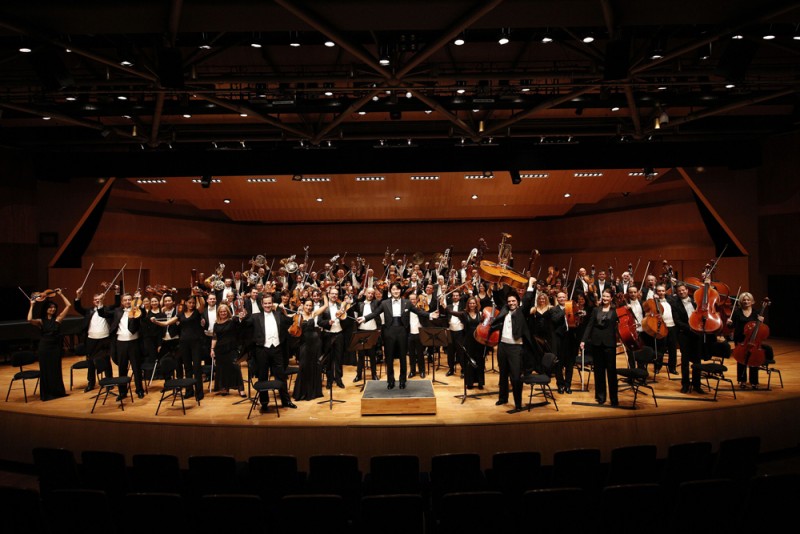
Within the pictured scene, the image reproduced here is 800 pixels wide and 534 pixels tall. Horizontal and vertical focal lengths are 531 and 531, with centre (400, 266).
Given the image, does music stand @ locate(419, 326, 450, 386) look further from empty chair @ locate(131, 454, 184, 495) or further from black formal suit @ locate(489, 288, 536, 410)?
empty chair @ locate(131, 454, 184, 495)

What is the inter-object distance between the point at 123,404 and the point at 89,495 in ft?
16.9

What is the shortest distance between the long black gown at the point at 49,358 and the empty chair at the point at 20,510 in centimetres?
557

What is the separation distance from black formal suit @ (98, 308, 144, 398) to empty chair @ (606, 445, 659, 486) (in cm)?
727

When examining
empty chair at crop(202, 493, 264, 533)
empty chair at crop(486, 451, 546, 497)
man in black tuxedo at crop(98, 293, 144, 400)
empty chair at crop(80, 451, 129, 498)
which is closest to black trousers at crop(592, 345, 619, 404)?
empty chair at crop(486, 451, 546, 497)

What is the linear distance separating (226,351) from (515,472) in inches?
218

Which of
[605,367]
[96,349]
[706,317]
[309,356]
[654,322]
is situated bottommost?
[605,367]

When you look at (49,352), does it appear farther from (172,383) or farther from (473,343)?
(473,343)

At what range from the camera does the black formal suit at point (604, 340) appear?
24.2 feet

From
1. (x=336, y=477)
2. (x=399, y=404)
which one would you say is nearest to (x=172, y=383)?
(x=399, y=404)

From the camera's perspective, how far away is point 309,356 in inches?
329

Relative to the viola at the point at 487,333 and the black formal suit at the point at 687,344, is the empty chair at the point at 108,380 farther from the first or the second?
the black formal suit at the point at 687,344

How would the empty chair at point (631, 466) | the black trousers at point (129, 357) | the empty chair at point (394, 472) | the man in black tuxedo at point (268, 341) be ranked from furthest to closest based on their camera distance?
1. the black trousers at point (129, 357)
2. the man in black tuxedo at point (268, 341)
3. the empty chair at point (631, 466)
4. the empty chair at point (394, 472)

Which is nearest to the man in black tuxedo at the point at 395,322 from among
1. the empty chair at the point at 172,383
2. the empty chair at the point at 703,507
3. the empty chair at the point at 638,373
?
the empty chair at the point at 172,383

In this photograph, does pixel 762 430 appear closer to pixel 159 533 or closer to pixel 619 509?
pixel 619 509
